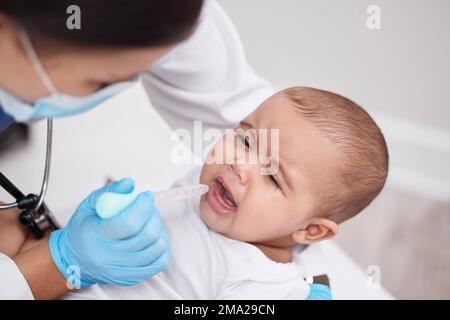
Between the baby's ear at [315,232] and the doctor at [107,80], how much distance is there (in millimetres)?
278

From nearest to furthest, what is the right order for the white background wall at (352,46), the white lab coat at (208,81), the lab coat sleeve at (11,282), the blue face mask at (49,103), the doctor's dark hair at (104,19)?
the doctor's dark hair at (104,19) → the blue face mask at (49,103) → the lab coat sleeve at (11,282) → the white lab coat at (208,81) → the white background wall at (352,46)

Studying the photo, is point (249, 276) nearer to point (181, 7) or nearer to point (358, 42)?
point (181, 7)

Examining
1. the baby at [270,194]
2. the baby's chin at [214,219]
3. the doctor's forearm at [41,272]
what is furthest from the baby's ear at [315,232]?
the doctor's forearm at [41,272]

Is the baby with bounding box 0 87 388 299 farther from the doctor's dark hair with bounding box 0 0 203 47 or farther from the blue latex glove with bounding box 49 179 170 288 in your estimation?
the doctor's dark hair with bounding box 0 0 203 47

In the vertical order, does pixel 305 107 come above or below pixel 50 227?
above

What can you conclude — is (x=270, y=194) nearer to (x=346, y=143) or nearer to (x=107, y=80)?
(x=346, y=143)

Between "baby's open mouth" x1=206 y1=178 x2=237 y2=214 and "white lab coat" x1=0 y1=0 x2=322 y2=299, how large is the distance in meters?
0.26

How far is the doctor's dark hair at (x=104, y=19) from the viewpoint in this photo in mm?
Result: 590

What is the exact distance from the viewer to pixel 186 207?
1012mm

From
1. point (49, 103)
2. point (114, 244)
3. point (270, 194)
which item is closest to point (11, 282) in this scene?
point (114, 244)

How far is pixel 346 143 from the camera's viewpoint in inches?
35.0

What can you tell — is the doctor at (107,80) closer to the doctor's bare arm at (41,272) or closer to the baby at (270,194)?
the doctor's bare arm at (41,272)

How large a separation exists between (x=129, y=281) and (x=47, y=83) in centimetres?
38
